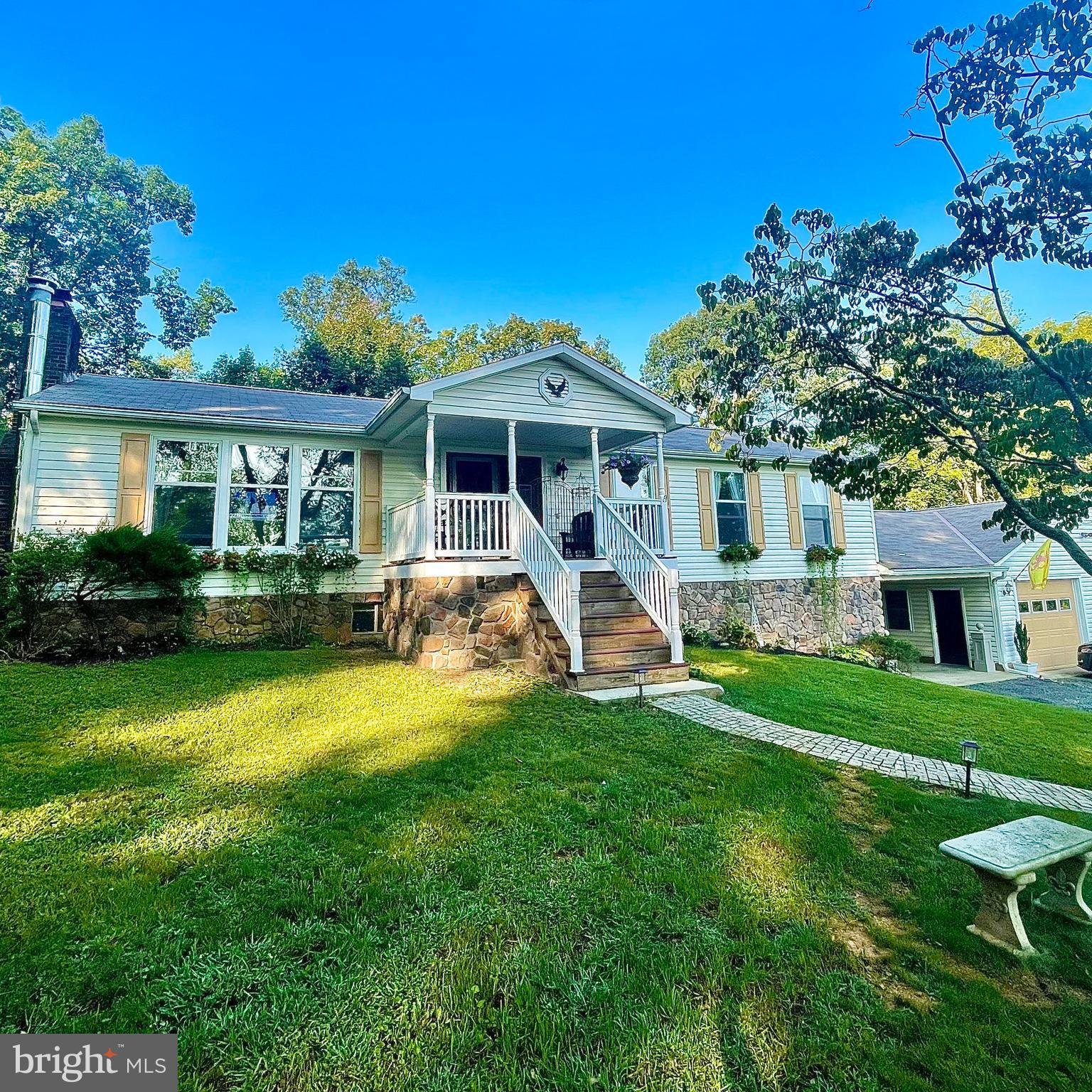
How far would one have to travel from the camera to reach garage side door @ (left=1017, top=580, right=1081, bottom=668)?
14.8 metres

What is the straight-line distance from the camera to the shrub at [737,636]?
1173 centimetres

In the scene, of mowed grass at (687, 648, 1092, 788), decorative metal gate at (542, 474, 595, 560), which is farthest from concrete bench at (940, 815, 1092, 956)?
decorative metal gate at (542, 474, 595, 560)

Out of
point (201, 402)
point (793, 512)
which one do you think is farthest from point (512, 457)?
point (793, 512)

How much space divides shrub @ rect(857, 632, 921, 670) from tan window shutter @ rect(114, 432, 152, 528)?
15024 millimetres

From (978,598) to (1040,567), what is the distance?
170 centimetres

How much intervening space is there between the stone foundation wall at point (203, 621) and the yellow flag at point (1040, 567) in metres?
16.1

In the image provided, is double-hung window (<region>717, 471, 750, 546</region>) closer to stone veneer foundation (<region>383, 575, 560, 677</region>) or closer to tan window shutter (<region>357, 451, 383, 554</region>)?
stone veneer foundation (<region>383, 575, 560, 677</region>)

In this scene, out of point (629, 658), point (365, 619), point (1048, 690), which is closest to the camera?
point (629, 658)

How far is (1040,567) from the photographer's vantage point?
566 inches

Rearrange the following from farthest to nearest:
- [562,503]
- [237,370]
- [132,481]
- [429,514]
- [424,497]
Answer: [237,370], [562,503], [132,481], [424,497], [429,514]

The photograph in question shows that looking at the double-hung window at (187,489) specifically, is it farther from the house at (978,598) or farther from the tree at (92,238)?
the house at (978,598)

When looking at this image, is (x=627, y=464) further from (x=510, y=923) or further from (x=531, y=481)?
(x=510, y=923)

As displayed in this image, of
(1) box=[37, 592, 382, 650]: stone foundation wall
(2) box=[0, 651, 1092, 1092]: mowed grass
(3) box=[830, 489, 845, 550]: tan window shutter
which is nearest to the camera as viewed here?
(2) box=[0, 651, 1092, 1092]: mowed grass

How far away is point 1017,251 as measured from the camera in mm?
4004
